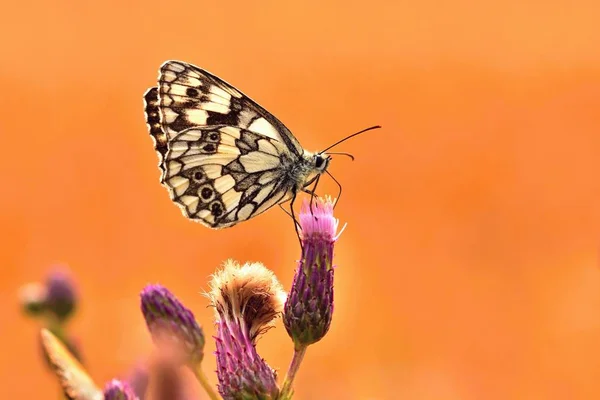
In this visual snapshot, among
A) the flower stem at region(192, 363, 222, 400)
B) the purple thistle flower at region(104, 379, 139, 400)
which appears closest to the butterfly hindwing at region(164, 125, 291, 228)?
the flower stem at region(192, 363, 222, 400)

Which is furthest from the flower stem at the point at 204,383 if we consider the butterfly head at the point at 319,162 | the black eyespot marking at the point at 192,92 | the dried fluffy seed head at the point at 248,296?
the black eyespot marking at the point at 192,92

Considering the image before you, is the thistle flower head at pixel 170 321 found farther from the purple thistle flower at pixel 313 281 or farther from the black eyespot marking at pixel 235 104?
the black eyespot marking at pixel 235 104

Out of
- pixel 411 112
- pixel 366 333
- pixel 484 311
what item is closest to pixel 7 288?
pixel 366 333

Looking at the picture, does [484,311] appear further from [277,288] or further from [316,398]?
[277,288]

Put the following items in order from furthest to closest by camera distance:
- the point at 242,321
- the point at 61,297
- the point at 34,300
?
the point at 34,300 < the point at 61,297 < the point at 242,321

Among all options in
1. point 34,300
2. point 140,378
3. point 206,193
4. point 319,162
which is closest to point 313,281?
point 140,378

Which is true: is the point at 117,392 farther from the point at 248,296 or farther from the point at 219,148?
the point at 219,148

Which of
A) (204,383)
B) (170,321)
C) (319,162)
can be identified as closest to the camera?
(204,383)
